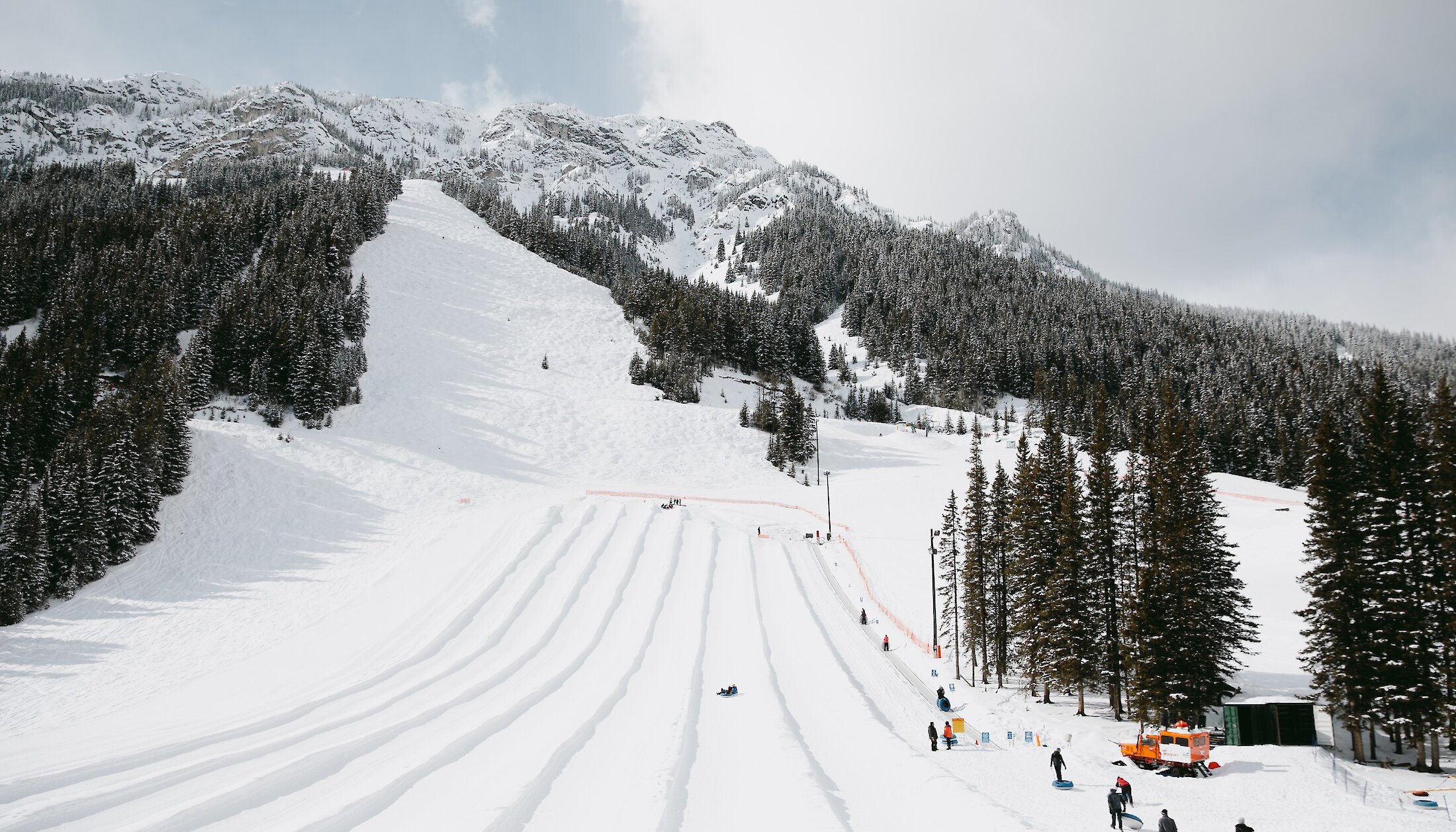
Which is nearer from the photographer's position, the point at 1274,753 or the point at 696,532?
the point at 1274,753

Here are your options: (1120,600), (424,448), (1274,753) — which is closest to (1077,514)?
(1120,600)

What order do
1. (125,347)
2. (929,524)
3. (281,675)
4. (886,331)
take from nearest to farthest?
(281,675) < (929,524) < (125,347) < (886,331)

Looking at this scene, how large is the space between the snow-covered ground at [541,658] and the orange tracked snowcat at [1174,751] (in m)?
1.01

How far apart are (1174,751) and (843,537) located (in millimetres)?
32069

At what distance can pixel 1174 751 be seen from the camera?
21531 millimetres

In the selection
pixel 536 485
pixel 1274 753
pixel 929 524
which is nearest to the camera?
pixel 1274 753

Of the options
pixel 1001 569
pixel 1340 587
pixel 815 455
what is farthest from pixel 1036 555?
pixel 815 455

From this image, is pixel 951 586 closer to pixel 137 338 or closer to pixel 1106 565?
pixel 1106 565

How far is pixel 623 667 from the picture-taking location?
2842 cm

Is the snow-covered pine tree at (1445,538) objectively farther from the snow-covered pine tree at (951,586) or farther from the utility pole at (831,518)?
the utility pole at (831,518)

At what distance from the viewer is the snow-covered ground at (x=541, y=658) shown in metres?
16.5

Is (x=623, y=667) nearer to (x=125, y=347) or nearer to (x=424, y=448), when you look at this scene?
(x=424, y=448)

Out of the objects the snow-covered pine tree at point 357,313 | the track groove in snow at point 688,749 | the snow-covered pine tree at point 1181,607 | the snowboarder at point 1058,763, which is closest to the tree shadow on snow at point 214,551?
the snow-covered pine tree at point 357,313

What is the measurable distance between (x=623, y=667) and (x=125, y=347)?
74708 mm
